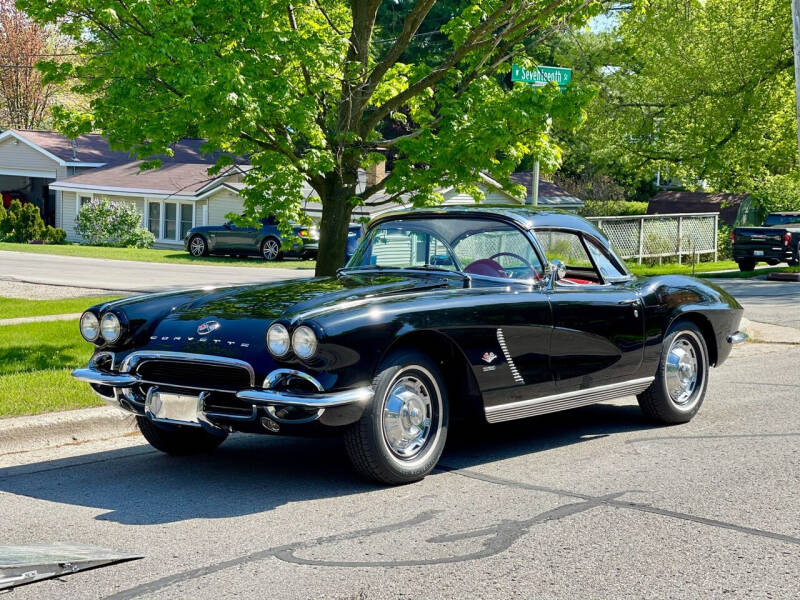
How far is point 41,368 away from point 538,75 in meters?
6.86

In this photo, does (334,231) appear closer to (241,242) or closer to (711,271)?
(711,271)

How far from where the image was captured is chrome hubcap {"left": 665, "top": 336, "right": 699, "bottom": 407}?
26.8 ft

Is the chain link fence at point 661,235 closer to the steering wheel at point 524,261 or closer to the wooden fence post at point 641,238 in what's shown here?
the wooden fence post at point 641,238

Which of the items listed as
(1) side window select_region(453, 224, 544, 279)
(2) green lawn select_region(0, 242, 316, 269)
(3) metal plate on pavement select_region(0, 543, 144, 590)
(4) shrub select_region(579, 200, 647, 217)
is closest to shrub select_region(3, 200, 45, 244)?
(2) green lawn select_region(0, 242, 316, 269)

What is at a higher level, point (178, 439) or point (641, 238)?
point (641, 238)

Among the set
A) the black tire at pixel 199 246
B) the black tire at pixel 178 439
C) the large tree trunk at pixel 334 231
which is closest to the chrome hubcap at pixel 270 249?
the black tire at pixel 199 246

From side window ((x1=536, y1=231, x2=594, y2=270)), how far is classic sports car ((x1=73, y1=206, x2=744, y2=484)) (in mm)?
18

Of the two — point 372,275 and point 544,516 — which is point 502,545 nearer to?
point 544,516

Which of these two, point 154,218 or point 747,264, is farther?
point 154,218

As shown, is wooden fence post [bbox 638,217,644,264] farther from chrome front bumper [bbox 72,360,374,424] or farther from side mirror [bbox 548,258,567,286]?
chrome front bumper [bbox 72,360,374,424]

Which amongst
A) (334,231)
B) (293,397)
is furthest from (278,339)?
(334,231)

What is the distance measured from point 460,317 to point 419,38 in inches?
1625

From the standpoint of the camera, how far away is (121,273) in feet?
86.6

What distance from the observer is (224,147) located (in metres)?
12.4
